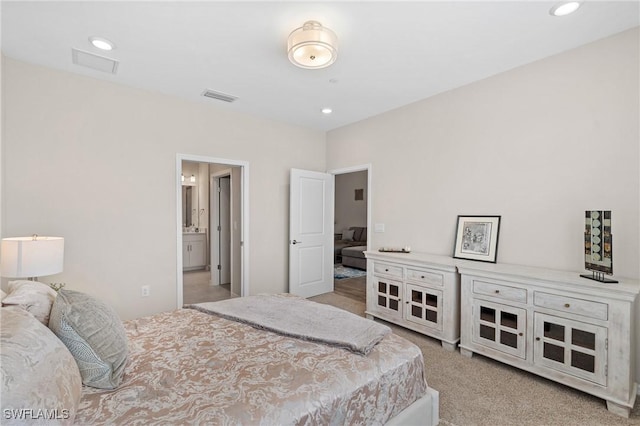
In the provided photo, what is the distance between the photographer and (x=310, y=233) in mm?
4750

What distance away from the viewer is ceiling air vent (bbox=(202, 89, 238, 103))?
11.3 feet

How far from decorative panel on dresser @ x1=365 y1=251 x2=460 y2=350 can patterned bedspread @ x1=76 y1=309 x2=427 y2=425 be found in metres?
1.33

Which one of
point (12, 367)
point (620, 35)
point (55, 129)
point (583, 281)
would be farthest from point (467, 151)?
point (55, 129)

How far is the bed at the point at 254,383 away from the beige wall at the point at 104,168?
1.65 metres

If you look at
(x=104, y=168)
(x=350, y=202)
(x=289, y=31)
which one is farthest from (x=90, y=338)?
(x=350, y=202)

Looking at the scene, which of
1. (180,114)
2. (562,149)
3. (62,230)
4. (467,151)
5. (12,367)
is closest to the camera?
(12,367)

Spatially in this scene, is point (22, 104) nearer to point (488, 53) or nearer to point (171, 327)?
point (171, 327)

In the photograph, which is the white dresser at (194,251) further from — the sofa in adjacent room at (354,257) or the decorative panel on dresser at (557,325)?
the decorative panel on dresser at (557,325)

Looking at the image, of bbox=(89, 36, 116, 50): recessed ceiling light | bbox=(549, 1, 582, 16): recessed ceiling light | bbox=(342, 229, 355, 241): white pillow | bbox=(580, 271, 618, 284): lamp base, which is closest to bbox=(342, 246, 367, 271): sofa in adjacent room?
bbox=(342, 229, 355, 241): white pillow

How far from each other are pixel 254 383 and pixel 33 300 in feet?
3.72

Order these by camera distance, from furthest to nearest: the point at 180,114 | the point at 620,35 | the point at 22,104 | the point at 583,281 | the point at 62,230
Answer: the point at 180,114 → the point at 62,230 → the point at 22,104 → the point at 620,35 → the point at 583,281

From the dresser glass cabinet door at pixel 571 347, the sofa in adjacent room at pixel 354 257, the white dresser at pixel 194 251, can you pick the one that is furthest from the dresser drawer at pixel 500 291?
the white dresser at pixel 194 251

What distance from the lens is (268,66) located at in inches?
Result: 110

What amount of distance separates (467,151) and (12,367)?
362cm
